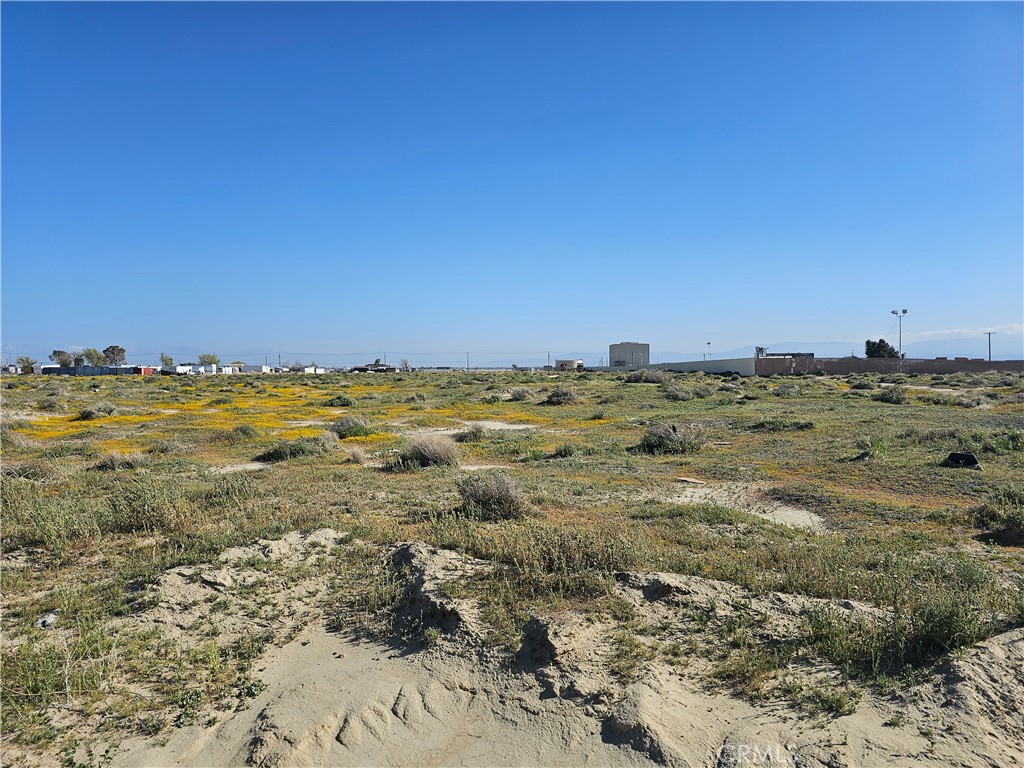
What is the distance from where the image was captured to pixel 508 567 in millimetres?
6531

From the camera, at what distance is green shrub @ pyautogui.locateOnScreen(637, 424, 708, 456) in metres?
17.2

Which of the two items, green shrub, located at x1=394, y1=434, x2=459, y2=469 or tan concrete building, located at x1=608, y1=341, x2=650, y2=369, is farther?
tan concrete building, located at x1=608, y1=341, x2=650, y2=369

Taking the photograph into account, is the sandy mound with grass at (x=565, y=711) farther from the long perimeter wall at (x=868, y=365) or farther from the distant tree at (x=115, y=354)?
the distant tree at (x=115, y=354)

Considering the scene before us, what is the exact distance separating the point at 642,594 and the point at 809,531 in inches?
183

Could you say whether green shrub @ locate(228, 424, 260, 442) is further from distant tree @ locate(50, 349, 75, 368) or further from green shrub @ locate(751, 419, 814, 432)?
distant tree @ locate(50, 349, 75, 368)

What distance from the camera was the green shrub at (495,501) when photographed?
965 cm

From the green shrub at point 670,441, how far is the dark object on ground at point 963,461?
Answer: 593 cm

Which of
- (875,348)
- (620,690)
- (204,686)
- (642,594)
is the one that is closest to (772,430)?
(642,594)

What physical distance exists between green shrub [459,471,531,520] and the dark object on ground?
10.4 m

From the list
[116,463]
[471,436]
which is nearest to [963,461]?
[471,436]

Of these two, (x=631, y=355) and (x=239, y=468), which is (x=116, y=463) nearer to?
(x=239, y=468)

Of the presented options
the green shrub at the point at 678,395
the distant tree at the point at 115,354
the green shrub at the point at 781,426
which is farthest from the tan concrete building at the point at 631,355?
the distant tree at the point at 115,354

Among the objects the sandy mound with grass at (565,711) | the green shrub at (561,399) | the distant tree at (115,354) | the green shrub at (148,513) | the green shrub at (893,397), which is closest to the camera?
the sandy mound with grass at (565,711)

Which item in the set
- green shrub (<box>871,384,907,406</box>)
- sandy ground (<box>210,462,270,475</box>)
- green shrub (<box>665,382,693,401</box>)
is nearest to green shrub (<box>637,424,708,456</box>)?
sandy ground (<box>210,462,270,475</box>)
